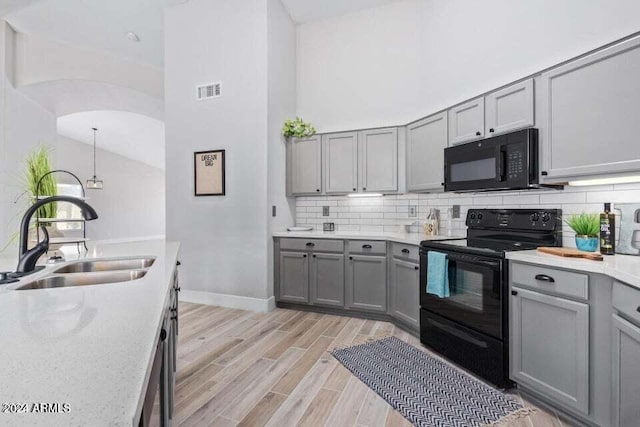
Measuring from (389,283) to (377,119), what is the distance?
79.6 inches

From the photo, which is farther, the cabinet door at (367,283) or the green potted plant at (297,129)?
the green potted plant at (297,129)

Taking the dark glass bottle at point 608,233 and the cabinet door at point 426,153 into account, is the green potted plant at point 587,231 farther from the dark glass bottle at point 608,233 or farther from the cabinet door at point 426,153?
the cabinet door at point 426,153

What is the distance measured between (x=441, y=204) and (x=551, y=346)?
6.17ft

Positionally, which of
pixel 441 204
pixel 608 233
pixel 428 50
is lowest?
pixel 608 233

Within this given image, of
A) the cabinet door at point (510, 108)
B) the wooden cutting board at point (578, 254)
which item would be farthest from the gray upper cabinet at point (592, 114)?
the wooden cutting board at point (578, 254)

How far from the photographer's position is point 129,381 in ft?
1.65

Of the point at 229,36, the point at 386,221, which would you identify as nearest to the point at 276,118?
the point at 229,36

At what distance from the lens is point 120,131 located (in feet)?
30.1

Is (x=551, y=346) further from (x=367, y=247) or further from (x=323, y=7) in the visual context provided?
(x=323, y=7)

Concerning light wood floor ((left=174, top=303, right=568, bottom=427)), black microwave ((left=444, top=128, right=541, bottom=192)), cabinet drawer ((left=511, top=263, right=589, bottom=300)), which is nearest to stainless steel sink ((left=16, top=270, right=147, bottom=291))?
light wood floor ((left=174, top=303, right=568, bottom=427))

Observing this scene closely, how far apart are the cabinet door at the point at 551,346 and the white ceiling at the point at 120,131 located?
806 cm

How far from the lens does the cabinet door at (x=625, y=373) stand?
144cm

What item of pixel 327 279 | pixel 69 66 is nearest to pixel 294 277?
pixel 327 279

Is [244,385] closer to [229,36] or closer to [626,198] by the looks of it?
[626,198]
